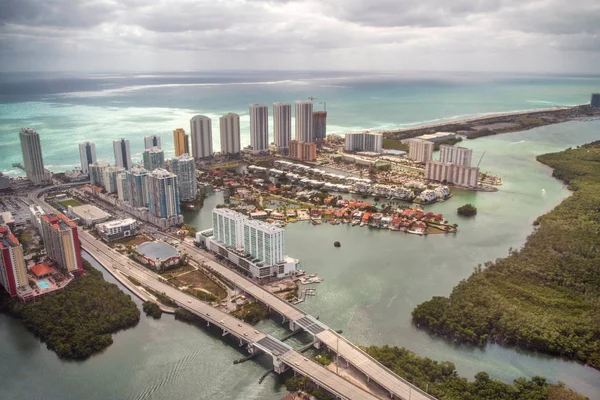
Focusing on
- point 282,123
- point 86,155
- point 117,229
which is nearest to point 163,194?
point 117,229

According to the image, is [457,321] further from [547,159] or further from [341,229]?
[547,159]

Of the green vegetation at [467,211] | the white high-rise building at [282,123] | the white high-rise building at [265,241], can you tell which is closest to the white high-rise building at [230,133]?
the white high-rise building at [282,123]

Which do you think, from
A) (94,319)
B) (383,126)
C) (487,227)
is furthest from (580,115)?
(94,319)

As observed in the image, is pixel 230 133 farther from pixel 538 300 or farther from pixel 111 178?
pixel 538 300

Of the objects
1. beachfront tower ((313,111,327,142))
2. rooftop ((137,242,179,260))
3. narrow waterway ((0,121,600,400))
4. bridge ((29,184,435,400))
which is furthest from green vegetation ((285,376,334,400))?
beachfront tower ((313,111,327,142))

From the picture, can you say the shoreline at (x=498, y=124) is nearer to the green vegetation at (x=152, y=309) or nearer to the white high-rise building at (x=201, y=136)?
the white high-rise building at (x=201, y=136)
